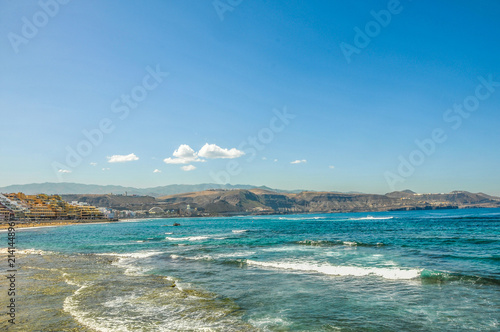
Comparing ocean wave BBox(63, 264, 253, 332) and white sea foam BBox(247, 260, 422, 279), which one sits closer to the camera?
ocean wave BBox(63, 264, 253, 332)

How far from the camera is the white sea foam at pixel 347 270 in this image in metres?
19.7

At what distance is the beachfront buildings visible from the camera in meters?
136

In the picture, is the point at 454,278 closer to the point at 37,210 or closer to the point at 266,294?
the point at 266,294

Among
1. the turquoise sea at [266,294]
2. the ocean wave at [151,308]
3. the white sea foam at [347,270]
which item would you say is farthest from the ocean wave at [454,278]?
the ocean wave at [151,308]

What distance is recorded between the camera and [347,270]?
843 inches

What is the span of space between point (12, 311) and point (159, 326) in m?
6.98

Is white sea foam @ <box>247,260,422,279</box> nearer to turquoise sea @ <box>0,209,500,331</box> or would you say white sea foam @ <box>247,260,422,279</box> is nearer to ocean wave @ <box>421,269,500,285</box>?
turquoise sea @ <box>0,209,500,331</box>

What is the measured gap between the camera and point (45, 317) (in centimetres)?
1241

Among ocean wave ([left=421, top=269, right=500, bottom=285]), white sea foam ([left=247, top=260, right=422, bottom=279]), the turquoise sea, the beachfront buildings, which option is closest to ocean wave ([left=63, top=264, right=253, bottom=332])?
the turquoise sea

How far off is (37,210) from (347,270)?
570 feet

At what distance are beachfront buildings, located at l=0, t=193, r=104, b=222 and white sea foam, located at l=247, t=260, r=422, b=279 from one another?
465 feet

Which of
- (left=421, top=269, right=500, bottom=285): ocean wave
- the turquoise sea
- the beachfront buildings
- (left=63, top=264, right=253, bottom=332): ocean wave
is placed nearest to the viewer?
(left=63, top=264, right=253, bottom=332): ocean wave

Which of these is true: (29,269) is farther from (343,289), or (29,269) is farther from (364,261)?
(364,261)

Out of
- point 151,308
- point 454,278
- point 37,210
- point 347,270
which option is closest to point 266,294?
point 151,308
